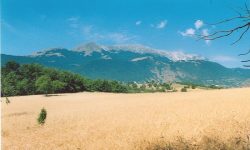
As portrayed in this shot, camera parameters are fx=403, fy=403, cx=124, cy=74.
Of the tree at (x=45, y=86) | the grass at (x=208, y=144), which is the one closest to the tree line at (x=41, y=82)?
the tree at (x=45, y=86)

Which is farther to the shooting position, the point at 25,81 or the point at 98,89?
the point at 98,89

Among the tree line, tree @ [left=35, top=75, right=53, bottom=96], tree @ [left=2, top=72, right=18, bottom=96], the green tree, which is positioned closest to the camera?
tree @ [left=35, top=75, right=53, bottom=96]

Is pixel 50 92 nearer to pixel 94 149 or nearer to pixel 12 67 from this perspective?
pixel 12 67

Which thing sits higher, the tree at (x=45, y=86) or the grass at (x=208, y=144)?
the tree at (x=45, y=86)

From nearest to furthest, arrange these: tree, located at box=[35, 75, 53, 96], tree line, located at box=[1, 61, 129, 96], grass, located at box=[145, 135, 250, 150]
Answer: grass, located at box=[145, 135, 250, 150]
tree, located at box=[35, 75, 53, 96]
tree line, located at box=[1, 61, 129, 96]

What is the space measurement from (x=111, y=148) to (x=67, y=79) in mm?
119532

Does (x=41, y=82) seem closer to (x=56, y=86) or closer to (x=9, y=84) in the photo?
(x=56, y=86)

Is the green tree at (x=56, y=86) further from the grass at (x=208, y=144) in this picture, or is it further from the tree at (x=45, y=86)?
the grass at (x=208, y=144)

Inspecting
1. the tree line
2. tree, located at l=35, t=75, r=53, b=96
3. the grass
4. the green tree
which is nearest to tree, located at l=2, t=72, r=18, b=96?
the tree line

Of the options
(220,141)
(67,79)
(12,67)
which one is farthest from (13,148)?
(12,67)

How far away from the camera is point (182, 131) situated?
1636cm

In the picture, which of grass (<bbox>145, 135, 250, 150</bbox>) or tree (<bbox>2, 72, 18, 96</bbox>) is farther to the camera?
tree (<bbox>2, 72, 18, 96</bbox>)

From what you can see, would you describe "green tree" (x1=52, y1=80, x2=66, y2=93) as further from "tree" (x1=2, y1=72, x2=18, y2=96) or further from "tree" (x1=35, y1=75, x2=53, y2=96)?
"tree" (x1=2, y1=72, x2=18, y2=96)

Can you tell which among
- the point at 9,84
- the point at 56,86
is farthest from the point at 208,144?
the point at 9,84
